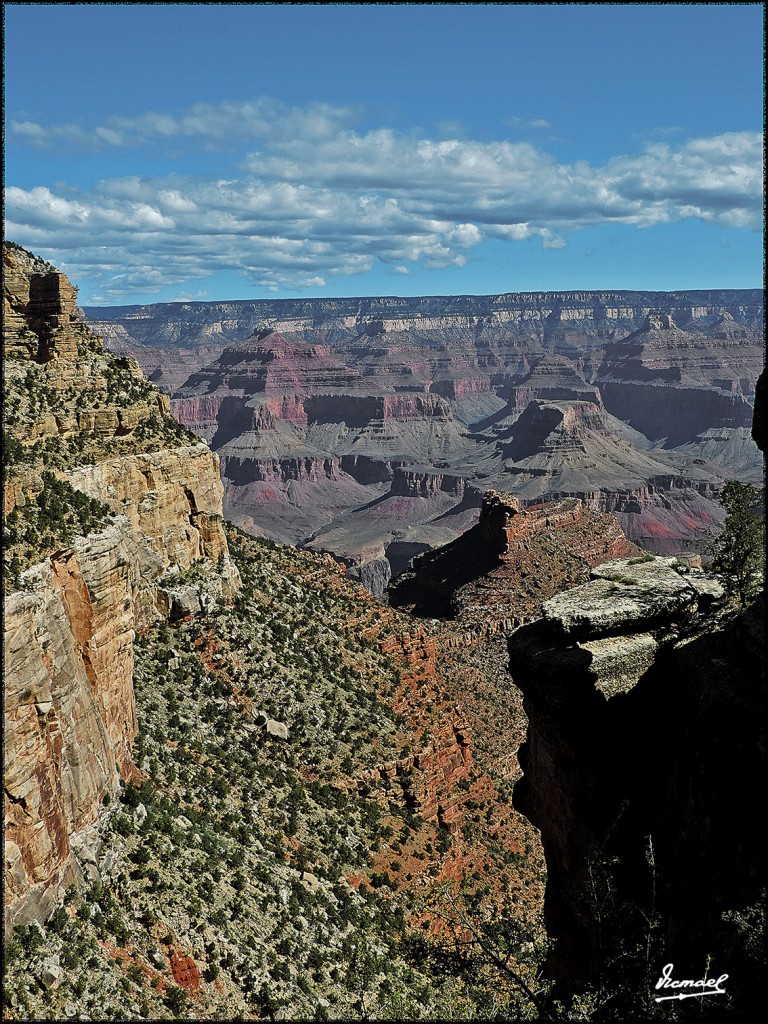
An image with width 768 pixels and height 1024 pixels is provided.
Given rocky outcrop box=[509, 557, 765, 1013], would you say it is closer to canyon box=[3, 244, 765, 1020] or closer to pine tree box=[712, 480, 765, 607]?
canyon box=[3, 244, 765, 1020]

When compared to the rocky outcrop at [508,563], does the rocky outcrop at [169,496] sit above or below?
above

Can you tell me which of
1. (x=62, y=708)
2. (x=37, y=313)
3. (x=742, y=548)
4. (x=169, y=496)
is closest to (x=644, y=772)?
(x=742, y=548)

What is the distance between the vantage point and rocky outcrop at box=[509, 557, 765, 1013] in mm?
15266

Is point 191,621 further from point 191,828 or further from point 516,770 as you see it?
point 516,770

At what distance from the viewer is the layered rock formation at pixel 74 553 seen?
1983 centimetres

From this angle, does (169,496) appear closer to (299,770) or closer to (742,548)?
(299,770)

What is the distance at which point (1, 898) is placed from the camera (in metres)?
18.1

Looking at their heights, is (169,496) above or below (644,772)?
above

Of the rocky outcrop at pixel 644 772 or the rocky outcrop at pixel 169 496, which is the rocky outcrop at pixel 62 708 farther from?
the rocky outcrop at pixel 644 772

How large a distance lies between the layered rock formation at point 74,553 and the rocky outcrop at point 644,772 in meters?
11.5

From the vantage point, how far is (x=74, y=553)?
24.2 m

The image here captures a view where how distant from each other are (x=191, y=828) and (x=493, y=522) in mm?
61977

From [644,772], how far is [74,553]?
15880mm
